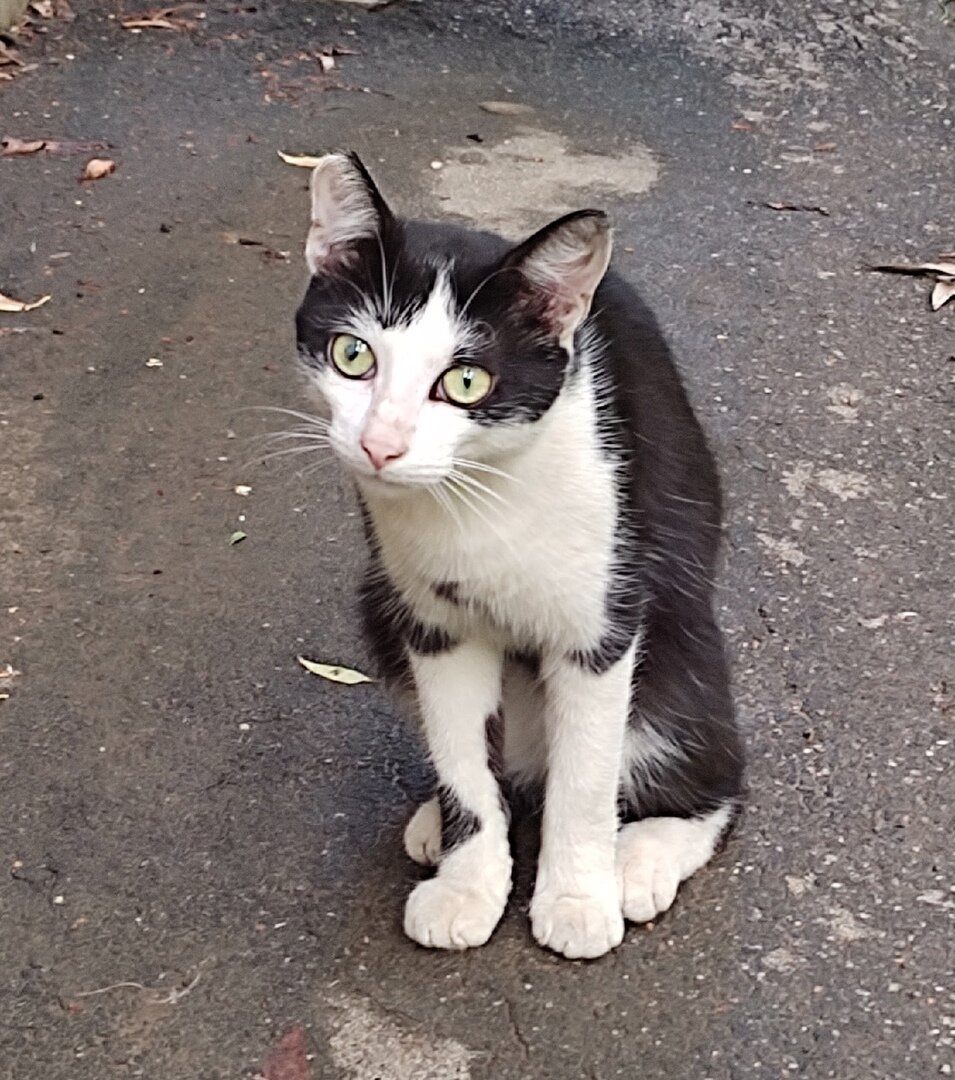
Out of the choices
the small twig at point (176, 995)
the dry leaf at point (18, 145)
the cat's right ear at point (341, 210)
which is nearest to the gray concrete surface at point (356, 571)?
the small twig at point (176, 995)

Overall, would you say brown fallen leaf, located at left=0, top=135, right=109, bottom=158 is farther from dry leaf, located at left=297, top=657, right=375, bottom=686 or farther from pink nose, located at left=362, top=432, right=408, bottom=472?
pink nose, located at left=362, top=432, right=408, bottom=472

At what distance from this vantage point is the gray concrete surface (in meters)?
2.11

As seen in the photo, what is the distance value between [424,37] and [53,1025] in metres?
4.21

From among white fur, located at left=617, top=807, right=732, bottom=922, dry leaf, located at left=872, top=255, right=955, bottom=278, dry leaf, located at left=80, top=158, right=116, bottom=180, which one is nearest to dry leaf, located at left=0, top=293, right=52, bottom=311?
dry leaf, located at left=80, top=158, right=116, bottom=180

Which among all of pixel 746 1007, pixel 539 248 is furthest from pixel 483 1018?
pixel 539 248

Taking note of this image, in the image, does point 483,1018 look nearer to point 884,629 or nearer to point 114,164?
point 884,629

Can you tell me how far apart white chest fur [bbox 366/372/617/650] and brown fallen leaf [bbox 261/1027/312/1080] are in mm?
573

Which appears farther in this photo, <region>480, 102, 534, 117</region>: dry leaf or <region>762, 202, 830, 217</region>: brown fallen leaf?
<region>480, 102, 534, 117</region>: dry leaf

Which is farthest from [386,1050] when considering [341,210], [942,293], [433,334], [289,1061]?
[942,293]

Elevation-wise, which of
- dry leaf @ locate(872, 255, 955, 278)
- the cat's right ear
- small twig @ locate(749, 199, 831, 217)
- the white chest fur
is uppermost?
the cat's right ear

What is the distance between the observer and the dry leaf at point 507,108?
510 centimetres

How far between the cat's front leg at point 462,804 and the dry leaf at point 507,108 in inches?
128

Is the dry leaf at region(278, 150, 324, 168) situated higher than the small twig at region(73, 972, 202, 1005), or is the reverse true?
the small twig at region(73, 972, 202, 1005)

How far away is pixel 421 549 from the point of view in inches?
80.7
